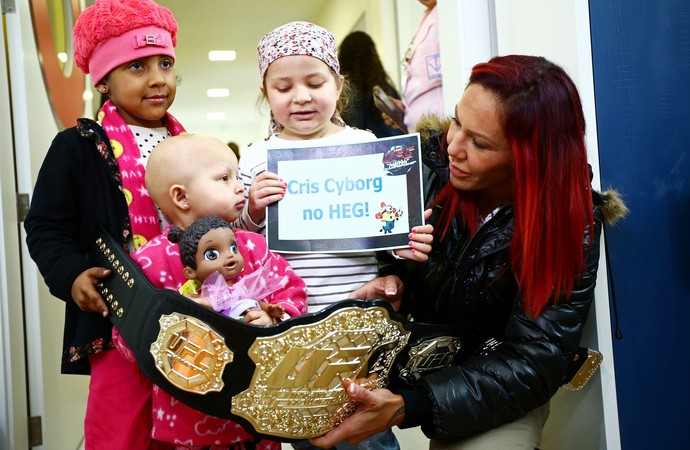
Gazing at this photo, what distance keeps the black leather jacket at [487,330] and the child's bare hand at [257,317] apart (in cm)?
36

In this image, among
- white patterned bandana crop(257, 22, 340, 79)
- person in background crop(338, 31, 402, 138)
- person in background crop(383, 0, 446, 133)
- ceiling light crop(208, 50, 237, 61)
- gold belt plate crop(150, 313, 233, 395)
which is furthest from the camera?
ceiling light crop(208, 50, 237, 61)

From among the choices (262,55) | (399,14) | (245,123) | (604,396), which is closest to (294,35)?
(262,55)

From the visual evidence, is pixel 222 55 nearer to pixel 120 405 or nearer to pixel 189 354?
pixel 120 405

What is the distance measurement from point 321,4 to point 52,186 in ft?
17.3

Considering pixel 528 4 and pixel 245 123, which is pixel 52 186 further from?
pixel 245 123

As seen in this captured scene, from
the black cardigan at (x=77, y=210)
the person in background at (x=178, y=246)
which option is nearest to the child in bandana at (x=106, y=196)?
the black cardigan at (x=77, y=210)

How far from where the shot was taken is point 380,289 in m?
1.51

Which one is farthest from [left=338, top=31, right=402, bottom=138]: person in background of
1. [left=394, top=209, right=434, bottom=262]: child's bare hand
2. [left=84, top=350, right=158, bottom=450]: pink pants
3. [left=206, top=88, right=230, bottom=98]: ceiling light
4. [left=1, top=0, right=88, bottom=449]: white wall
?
[left=206, top=88, right=230, bottom=98]: ceiling light

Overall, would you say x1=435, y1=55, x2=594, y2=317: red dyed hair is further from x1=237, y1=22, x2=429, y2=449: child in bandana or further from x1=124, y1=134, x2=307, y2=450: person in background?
x1=124, y1=134, x2=307, y2=450: person in background

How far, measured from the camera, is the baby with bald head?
4.38 ft

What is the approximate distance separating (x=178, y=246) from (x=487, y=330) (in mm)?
759

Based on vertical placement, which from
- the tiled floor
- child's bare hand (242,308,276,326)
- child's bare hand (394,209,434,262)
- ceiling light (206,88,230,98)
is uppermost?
ceiling light (206,88,230,98)

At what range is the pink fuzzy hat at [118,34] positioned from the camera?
1.48 metres

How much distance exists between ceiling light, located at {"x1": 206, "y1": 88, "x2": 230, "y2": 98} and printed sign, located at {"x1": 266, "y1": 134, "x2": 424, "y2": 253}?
21.4ft
